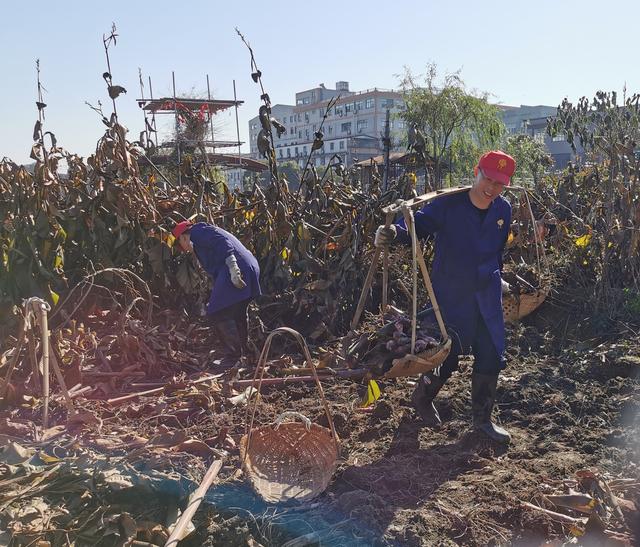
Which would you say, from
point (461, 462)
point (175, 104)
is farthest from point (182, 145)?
point (461, 462)

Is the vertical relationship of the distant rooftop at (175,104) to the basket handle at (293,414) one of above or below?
above

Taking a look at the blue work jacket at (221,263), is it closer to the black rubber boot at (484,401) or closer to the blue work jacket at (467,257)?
the blue work jacket at (467,257)

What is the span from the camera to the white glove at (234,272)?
422 cm

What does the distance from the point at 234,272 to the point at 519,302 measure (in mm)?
2304

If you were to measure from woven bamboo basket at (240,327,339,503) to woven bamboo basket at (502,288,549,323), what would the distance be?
2372 millimetres

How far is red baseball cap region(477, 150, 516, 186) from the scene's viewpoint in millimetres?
2943

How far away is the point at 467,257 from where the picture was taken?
Result: 3.13 meters

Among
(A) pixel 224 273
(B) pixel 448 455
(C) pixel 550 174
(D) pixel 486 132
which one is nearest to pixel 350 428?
(B) pixel 448 455

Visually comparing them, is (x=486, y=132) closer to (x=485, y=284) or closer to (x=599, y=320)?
(x=599, y=320)

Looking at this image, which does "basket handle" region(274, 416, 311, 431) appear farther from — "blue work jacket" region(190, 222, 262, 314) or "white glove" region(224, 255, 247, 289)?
"blue work jacket" region(190, 222, 262, 314)

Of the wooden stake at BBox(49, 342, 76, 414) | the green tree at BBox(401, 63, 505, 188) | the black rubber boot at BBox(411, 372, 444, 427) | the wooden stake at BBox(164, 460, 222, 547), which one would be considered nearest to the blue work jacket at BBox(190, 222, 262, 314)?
the wooden stake at BBox(49, 342, 76, 414)

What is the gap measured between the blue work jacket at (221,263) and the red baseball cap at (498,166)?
209cm

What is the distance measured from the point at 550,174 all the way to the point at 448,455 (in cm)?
656

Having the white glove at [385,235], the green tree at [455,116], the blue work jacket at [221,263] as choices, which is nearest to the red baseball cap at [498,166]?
the white glove at [385,235]
